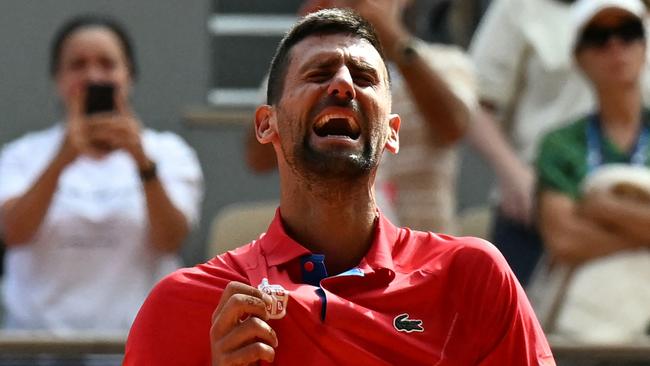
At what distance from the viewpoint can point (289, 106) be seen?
2.68 m

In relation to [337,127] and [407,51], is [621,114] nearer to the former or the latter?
[407,51]

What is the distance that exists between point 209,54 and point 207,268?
16.6 ft

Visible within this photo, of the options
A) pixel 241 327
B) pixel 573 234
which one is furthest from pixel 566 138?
pixel 241 327

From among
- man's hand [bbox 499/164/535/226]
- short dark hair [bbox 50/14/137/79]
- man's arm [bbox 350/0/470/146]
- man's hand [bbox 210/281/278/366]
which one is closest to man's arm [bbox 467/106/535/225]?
man's hand [bbox 499/164/535/226]

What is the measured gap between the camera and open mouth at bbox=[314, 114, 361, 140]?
260 centimetres

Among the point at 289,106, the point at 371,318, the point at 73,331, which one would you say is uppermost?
the point at 289,106

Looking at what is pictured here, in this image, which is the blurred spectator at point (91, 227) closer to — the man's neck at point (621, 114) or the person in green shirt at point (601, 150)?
the person in green shirt at point (601, 150)

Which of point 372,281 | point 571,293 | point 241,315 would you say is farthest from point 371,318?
point 571,293

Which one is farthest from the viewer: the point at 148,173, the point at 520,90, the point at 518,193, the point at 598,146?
the point at 520,90

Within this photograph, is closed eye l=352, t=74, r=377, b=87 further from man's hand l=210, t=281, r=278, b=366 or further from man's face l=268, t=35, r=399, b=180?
man's hand l=210, t=281, r=278, b=366

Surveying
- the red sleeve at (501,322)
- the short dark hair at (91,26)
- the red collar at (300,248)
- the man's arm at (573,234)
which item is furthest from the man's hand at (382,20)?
the red sleeve at (501,322)

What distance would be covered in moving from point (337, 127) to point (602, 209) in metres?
2.67

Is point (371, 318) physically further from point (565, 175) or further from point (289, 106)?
point (565, 175)

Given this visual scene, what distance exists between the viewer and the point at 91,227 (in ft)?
17.1
